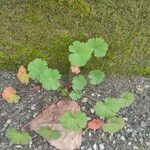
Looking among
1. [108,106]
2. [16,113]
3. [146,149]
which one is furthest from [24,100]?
[146,149]

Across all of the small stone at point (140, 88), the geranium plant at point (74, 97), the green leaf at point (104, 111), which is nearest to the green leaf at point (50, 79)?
the geranium plant at point (74, 97)

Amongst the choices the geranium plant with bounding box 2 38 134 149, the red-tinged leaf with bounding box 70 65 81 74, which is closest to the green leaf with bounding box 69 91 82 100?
the geranium plant with bounding box 2 38 134 149

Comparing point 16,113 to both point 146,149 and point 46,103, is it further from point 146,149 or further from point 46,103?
point 146,149

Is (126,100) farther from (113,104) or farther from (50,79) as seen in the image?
(50,79)

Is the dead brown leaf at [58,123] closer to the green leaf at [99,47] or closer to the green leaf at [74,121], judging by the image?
the green leaf at [74,121]

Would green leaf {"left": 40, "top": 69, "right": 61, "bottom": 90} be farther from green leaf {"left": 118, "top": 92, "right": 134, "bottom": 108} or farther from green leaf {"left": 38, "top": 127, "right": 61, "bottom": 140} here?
green leaf {"left": 118, "top": 92, "right": 134, "bottom": 108}

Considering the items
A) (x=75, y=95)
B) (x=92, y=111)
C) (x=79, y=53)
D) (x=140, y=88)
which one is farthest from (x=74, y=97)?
(x=140, y=88)
